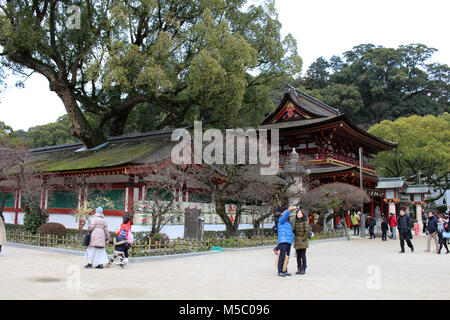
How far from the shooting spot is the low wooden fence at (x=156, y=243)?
39.0ft

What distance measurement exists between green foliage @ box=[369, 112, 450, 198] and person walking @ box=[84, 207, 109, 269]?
3259cm

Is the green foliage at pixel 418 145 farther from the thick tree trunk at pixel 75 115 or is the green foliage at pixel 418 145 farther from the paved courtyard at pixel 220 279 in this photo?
the thick tree trunk at pixel 75 115

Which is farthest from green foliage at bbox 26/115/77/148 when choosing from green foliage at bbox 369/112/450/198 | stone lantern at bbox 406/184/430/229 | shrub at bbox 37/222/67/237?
stone lantern at bbox 406/184/430/229

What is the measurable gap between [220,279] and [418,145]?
34.2 m

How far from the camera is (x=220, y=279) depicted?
27.4 ft

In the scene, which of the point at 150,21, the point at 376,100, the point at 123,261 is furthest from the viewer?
the point at 376,100

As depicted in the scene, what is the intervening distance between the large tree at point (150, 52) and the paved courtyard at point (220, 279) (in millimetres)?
10921

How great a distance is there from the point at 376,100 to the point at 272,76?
40700 mm

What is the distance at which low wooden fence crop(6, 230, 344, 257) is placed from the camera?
1190 centimetres

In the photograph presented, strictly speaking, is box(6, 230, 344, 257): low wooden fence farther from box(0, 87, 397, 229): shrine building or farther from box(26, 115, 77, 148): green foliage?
box(26, 115, 77, 148): green foliage

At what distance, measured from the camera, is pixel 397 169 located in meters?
39.0
